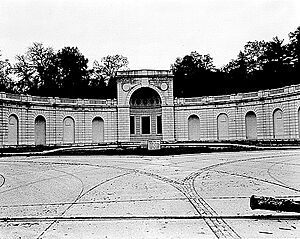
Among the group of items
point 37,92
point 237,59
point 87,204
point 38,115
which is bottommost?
point 87,204

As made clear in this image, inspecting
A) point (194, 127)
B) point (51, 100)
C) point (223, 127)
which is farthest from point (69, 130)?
point (223, 127)

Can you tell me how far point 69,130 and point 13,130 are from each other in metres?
8.70

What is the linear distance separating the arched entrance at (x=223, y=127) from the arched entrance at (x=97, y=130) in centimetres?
1689

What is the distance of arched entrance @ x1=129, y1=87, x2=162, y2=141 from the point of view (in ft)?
178

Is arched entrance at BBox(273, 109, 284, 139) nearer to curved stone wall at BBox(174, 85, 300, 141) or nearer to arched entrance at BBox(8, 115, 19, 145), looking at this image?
curved stone wall at BBox(174, 85, 300, 141)

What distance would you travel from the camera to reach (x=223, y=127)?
50844 mm

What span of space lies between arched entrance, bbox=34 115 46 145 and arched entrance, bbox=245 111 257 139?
2711 cm

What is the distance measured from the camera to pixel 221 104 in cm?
Answer: 5056

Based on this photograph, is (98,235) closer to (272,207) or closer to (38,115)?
(272,207)

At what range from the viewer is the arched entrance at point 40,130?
46.8 metres

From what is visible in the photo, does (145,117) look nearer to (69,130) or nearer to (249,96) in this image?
(69,130)

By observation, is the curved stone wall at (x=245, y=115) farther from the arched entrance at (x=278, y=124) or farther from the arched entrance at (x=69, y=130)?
the arched entrance at (x=69, y=130)

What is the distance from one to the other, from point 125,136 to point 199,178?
3990 cm

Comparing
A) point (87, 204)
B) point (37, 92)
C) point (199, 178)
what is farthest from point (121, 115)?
point (87, 204)
